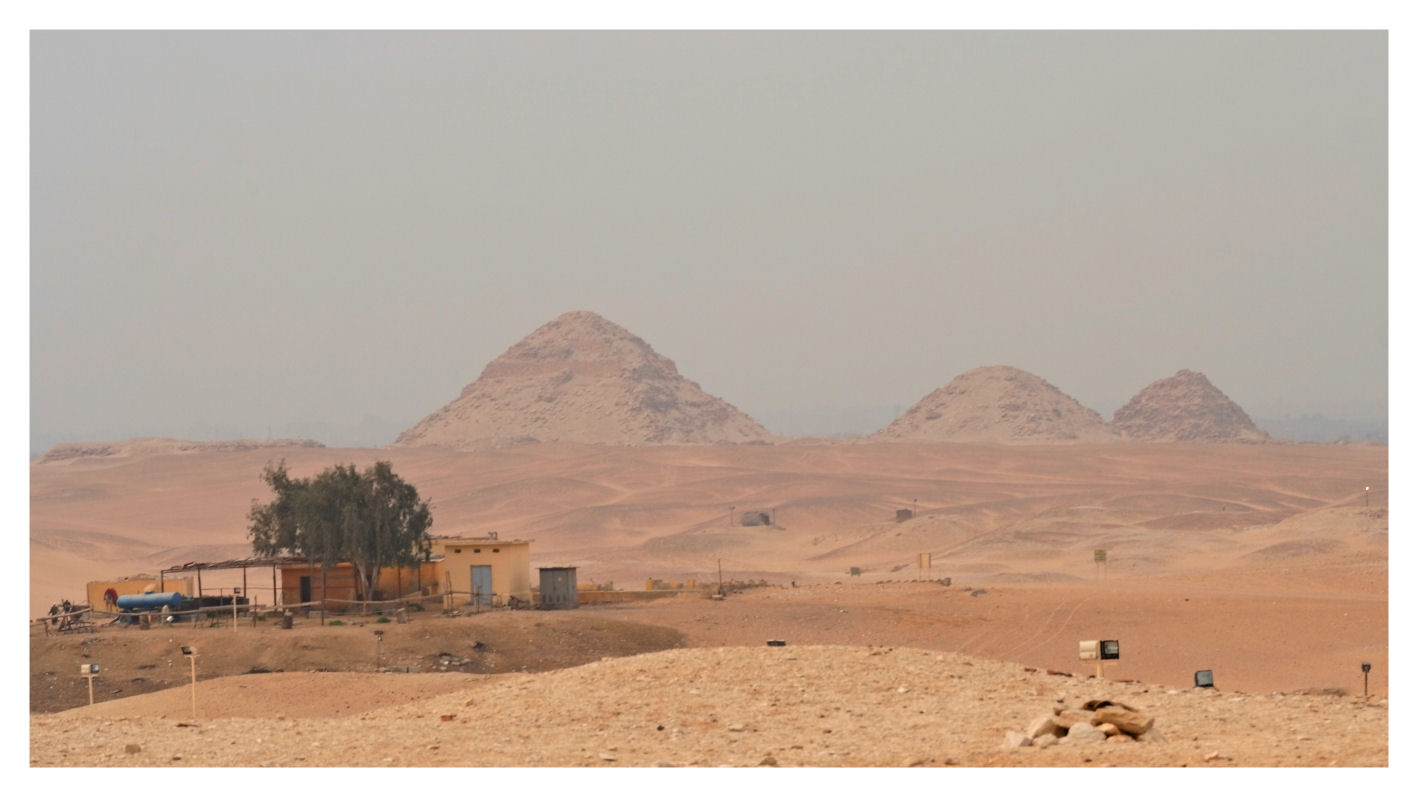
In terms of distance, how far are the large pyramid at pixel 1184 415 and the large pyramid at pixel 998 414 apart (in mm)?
3123

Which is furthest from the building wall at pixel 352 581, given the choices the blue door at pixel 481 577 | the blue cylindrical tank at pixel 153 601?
the blue cylindrical tank at pixel 153 601

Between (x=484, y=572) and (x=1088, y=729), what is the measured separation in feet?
79.3

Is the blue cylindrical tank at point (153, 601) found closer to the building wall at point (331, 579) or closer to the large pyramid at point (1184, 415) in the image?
the building wall at point (331, 579)

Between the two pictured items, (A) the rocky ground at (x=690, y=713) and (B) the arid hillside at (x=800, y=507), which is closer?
(A) the rocky ground at (x=690, y=713)

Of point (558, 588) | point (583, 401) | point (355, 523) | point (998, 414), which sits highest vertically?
point (583, 401)

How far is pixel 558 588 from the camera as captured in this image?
34.8 metres

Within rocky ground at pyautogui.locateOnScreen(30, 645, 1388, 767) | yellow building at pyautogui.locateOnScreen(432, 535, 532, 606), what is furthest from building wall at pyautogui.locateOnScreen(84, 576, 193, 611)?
rocky ground at pyautogui.locateOnScreen(30, 645, 1388, 767)

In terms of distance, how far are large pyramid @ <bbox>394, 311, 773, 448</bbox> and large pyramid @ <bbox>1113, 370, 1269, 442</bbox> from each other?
38195 millimetres

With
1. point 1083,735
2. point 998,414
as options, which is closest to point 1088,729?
point 1083,735

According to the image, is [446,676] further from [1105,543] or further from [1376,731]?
[1105,543]

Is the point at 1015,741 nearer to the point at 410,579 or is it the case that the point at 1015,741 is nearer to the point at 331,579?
the point at 410,579

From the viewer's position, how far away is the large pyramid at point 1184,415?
6083 inches

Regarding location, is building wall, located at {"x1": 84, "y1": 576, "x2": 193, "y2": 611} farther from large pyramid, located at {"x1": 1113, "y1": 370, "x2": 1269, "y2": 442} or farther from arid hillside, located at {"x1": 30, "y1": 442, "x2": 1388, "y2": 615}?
large pyramid, located at {"x1": 1113, "y1": 370, "x2": 1269, "y2": 442}

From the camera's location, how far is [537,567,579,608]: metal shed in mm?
34688
